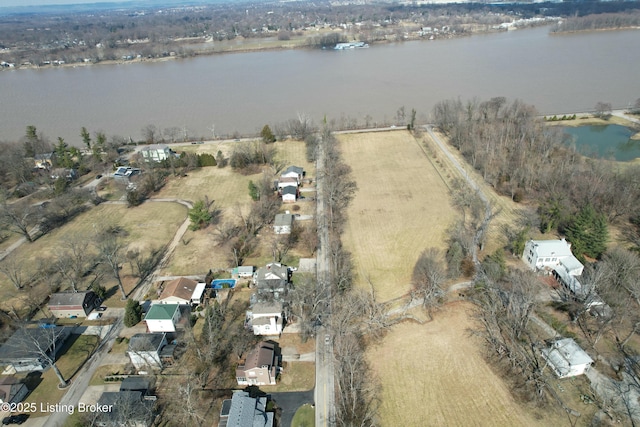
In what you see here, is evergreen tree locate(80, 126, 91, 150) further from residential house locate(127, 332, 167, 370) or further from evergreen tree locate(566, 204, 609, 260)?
evergreen tree locate(566, 204, 609, 260)

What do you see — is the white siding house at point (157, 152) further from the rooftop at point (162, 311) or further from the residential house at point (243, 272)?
the rooftop at point (162, 311)

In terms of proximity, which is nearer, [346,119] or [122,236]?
[122,236]

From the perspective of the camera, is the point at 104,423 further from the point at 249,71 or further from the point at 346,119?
the point at 249,71

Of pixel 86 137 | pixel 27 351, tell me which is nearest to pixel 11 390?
pixel 27 351

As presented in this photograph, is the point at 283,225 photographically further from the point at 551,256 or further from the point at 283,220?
the point at 551,256

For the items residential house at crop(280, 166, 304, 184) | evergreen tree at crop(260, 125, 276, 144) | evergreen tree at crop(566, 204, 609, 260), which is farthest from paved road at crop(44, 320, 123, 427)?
evergreen tree at crop(260, 125, 276, 144)

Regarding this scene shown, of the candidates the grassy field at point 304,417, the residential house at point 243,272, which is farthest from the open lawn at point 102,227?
the grassy field at point 304,417

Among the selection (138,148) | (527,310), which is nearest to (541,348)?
(527,310)
